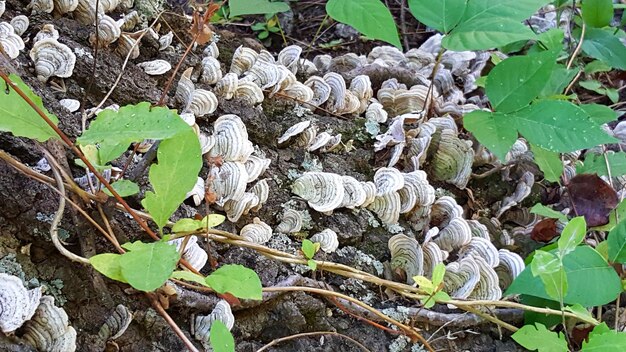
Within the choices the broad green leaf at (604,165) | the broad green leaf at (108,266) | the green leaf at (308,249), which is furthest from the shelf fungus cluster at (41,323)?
the broad green leaf at (604,165)

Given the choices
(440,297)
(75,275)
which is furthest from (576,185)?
(75,275)

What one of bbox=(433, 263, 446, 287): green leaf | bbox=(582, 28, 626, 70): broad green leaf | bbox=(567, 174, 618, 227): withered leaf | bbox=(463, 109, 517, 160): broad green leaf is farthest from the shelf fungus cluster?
bbox=(582, 28, 626, 70): broad green leaf

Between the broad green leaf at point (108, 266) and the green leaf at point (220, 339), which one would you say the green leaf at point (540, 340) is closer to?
the green leaf at point (220, 339)

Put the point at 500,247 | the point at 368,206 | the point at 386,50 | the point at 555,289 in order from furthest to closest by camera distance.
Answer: the point at 386,50
the point at 500,247
the point at 368,206
the point at 555,289

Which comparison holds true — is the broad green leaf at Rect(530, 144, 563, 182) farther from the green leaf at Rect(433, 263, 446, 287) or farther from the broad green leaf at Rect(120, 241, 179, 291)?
the broad green leaf at Rect(120, 241, 179, 291)

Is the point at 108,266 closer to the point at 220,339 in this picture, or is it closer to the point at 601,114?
the point at 220,339

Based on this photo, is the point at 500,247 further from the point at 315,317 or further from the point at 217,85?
the point at 217,85
